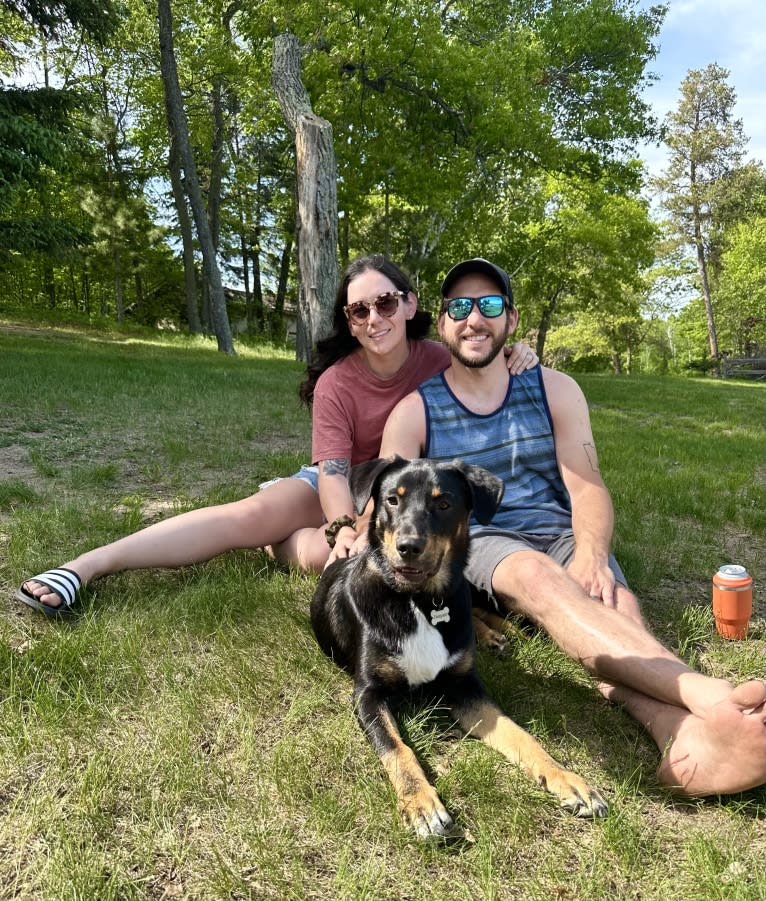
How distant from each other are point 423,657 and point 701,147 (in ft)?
135

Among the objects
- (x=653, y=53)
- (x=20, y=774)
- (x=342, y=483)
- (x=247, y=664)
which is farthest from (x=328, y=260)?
(x=653, y=53)

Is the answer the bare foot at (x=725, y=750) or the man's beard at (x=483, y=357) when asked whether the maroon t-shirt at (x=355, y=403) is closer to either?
the man's beard at (x=483, y=357)

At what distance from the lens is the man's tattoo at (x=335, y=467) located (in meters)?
3.63

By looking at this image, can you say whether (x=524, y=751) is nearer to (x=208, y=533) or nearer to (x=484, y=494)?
(x=484, y=494)

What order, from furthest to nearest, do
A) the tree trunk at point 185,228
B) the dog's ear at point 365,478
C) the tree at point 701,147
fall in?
the tree at point 701,147 < the tree trunk at point 185,228 < the dog's ear at point 365,478

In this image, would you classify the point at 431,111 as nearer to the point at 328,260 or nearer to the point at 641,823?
the point at 328,260

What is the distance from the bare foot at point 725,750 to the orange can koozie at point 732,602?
1.23m

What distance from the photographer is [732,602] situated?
A: 3.27 meters

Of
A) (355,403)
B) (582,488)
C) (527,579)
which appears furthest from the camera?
(355,403)

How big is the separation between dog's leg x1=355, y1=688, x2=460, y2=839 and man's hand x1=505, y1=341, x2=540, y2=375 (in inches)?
74.7

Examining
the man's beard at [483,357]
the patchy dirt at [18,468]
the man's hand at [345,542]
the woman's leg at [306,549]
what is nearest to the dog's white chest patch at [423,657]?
the man's hand at [345,542]

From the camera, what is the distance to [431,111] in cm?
1359

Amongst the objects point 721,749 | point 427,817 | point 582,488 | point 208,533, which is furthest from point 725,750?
point 208,533

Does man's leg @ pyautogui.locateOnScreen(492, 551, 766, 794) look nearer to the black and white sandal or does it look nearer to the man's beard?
the man's beard
